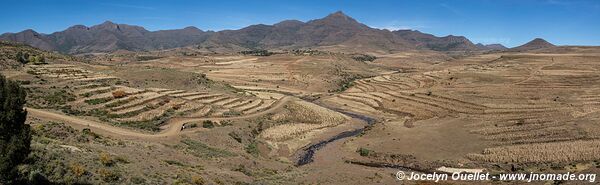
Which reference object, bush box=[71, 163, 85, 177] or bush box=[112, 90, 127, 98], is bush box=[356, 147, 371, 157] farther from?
bush box=[112, 90, 127, 98]

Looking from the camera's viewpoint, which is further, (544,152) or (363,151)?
(363,151)

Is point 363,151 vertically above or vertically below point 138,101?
below

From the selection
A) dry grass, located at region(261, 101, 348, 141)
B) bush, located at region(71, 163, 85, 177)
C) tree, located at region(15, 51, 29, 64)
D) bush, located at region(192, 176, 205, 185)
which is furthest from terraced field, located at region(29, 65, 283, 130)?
bush, located at region(71, 163, 85, 177)

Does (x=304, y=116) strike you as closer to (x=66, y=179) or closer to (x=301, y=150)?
(x=301, y=150)

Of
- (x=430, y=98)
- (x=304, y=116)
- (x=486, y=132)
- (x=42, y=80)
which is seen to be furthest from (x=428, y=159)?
(x=42, y=80)

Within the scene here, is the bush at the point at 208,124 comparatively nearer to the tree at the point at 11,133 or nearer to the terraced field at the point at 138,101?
the terraced field at the point at 138,101

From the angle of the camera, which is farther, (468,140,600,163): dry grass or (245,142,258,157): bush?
(245,142,258,157): bush

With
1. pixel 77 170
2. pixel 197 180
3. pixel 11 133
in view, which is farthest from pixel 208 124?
pixel 11 133

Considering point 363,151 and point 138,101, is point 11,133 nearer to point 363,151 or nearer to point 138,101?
point 363,151
